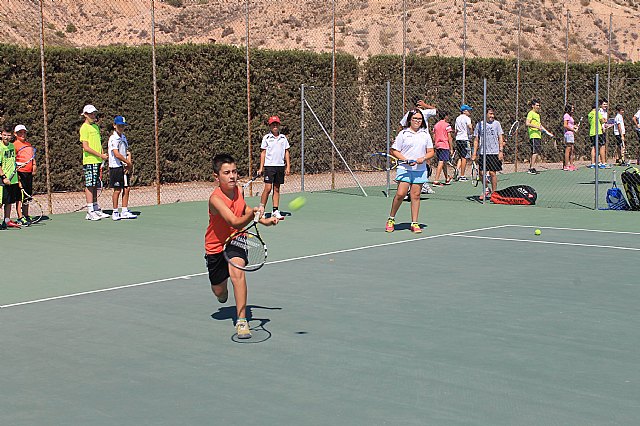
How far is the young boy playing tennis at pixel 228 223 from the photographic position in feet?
25.1

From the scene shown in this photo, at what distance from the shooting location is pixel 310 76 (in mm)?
24781

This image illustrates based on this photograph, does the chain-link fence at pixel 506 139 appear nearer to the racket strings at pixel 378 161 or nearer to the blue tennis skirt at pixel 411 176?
the racket strings at pixel 378 161

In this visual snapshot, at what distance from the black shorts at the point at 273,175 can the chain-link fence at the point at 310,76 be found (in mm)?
3176

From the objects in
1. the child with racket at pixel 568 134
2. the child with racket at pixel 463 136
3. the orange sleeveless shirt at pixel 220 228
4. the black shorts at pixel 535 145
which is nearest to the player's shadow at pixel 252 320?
the orange sleeveless shirt at pixel 220 228

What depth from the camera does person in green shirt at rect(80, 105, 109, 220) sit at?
51.6ft

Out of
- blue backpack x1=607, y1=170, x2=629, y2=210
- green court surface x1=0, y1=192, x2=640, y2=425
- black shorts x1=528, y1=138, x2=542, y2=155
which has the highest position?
black shorts x1=528, y1=138, x2=542, y2=155

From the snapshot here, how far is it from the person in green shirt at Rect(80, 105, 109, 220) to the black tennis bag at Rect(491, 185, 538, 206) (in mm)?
6704

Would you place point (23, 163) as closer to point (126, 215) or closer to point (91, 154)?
point (91, 154)

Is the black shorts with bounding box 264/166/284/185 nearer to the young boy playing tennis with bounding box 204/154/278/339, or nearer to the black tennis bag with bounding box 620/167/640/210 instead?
the black tennis bag with bounding box 620/167/640/210

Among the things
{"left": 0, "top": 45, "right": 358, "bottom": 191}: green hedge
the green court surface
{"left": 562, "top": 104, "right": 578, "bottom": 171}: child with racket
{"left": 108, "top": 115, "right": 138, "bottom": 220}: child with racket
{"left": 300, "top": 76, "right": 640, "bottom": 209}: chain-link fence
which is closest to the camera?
the green court surface

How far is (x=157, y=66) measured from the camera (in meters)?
21.5

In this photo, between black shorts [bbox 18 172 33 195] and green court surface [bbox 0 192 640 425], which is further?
black shorts [bbox 18 172 33 195]

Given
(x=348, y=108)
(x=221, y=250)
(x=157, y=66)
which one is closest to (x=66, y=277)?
(x=221, y=250)

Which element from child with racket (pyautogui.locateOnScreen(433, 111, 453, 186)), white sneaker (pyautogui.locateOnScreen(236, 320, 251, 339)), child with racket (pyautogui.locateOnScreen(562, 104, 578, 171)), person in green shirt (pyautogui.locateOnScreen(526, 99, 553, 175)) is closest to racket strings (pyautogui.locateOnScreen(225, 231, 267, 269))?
white sneaker (pyautogui.locateOnScreen(236, 320, 251, 339))
